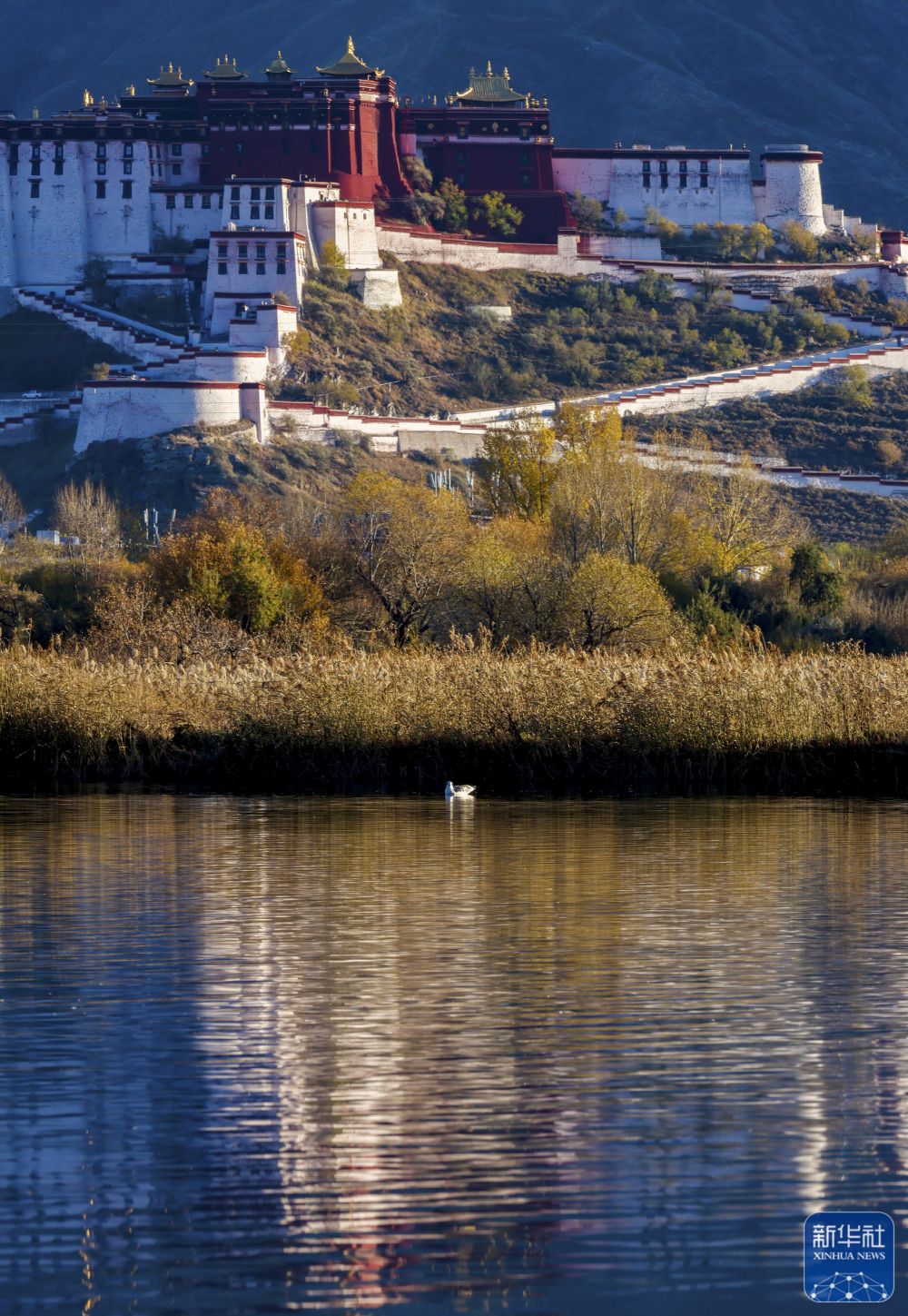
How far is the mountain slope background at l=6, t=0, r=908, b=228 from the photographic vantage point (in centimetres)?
15825

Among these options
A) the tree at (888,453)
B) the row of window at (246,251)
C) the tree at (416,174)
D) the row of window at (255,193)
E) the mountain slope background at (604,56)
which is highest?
the mountain slope background at (604,56)

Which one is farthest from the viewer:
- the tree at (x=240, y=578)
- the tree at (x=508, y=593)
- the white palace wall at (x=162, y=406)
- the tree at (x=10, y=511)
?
the white palace wall at (x=162, y=406)

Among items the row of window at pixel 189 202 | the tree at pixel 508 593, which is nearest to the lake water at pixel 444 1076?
the tree at pixel 508 593

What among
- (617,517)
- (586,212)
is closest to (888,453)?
(586,212)

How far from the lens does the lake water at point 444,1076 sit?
7305mm

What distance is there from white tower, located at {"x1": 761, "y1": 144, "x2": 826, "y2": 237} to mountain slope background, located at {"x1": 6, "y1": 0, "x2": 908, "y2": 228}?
64.7m

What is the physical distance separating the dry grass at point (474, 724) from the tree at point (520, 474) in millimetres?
16887

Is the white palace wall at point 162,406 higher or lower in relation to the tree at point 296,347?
lower

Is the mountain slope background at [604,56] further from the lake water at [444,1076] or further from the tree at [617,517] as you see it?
the lake water at [444,1076]

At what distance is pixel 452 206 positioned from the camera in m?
84.1

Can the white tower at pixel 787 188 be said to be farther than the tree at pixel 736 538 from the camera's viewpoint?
Yes

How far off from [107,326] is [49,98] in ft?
338

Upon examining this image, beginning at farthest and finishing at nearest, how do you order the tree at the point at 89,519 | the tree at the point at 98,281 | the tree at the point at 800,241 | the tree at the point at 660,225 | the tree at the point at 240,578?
the tree at the point at 800,241 → the tree at the point at 660,225 → the tree at the point at 98,281 → the tree at the point at 89,519 → the tree at the point at 240,578

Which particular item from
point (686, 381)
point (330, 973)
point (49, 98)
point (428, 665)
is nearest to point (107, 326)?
point (686, 381)
